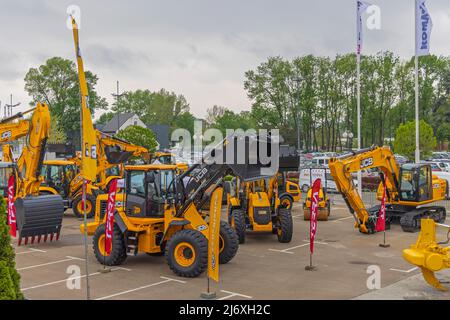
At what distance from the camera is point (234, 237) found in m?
13.4

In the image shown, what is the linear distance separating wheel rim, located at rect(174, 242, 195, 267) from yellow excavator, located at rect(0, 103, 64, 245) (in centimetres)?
636

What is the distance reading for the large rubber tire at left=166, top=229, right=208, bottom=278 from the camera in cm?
1210

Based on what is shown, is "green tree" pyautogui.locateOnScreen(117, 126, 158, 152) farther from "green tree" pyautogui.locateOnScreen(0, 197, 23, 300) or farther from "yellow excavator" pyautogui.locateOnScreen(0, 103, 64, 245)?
"green tree" pyautogui.locateOnScreen(0, 197, 23, 300)

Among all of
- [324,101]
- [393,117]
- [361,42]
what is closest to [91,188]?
[361,42]

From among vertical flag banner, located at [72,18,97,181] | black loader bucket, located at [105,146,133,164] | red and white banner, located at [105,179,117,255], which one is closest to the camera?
vertical flag banner, located at [72,18,97,181]

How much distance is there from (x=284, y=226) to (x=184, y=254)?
204 inches

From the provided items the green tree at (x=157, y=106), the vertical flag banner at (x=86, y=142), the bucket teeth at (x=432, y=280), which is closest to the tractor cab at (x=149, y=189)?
the vertical flag banner at (x=86, y=142)

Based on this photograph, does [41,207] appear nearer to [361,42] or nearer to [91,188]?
[91,188]

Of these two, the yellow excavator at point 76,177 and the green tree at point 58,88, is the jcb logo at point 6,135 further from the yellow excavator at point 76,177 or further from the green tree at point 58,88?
the green tree at point 58,88

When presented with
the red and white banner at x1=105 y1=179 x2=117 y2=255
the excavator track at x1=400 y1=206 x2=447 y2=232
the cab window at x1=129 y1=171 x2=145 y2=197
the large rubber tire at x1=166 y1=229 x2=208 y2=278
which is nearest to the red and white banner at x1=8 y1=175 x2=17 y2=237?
the cab window at x1=129 y1=171 x2=145 y2=197

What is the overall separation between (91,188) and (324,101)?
47458mm

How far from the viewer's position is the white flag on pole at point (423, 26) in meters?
23.7

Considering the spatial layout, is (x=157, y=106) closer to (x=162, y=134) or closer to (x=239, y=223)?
(x=162, y=134)

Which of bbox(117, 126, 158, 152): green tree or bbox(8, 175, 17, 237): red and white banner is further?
bbox(117, 126, 158, 152): green tree
